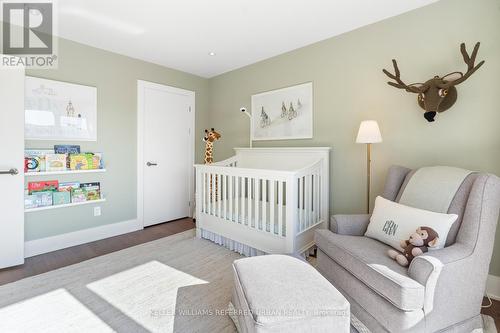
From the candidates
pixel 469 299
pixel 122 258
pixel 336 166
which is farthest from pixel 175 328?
pixel 336 166

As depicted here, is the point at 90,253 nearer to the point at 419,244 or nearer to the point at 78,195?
the point at 78,195

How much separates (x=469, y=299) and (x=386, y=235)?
0.50m

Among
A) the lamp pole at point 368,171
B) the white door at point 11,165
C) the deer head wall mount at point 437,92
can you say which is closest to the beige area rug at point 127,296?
the white door at point 11,165

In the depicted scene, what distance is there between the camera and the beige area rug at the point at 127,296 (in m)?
1.57

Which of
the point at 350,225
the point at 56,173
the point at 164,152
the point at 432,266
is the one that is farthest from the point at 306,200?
the point at 56,173

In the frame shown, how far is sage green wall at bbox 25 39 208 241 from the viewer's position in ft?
9.09

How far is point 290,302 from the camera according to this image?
1.15 meters

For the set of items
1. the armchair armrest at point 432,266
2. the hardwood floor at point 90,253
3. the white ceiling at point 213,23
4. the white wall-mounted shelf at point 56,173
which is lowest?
the hardwood floor at point 90,253

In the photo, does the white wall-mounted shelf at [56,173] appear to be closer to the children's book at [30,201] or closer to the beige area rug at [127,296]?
the children's book at [30,201]

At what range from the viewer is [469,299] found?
4.61 ft

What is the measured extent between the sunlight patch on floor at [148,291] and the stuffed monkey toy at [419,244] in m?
1.42

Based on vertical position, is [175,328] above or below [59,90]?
below

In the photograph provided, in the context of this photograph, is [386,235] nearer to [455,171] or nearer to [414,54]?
[455,171]

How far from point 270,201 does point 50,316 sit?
175cm
